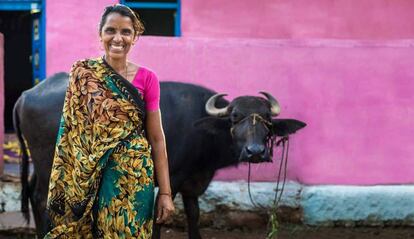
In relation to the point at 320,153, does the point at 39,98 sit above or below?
above

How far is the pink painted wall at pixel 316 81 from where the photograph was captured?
19.7 ft

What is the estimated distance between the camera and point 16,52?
11336 mm

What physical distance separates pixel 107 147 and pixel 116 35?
465mm

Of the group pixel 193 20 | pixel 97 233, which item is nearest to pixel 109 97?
pixel 97 233

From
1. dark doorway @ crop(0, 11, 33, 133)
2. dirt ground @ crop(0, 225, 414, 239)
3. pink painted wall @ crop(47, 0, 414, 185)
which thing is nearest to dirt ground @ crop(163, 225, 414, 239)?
dirt ground @ crop(0, 225, 414, 239)

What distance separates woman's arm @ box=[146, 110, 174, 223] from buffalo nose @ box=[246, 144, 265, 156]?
6.42ft

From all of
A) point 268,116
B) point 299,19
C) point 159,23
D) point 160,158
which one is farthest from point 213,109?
point 159,23

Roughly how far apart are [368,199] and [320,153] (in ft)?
2.03

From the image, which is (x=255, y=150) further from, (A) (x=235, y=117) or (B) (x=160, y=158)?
(B) (x=160, y=158)

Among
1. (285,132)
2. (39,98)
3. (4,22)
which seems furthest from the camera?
(4,22)

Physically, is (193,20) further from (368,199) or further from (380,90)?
(368,199)

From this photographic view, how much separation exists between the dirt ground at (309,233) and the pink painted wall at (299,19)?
6.02 feet

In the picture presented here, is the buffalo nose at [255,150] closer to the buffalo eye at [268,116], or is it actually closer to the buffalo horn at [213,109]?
the buffalo eye at [268,116]

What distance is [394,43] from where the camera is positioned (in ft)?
20.4
